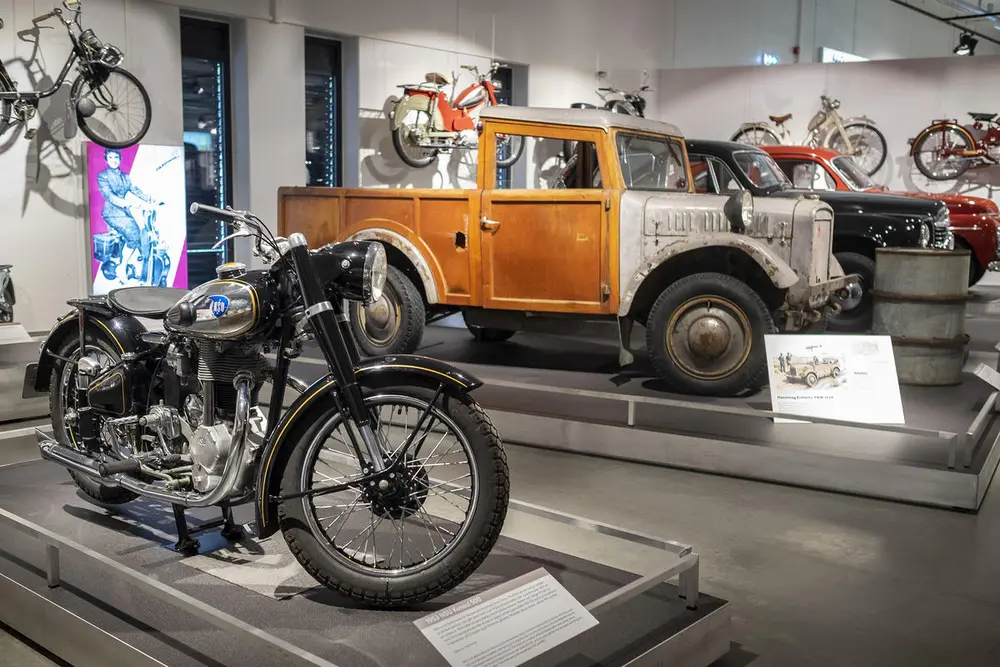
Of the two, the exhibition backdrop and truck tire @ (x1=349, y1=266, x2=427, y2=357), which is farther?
the exhibition backdrop

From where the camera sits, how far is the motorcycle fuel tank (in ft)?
10.0

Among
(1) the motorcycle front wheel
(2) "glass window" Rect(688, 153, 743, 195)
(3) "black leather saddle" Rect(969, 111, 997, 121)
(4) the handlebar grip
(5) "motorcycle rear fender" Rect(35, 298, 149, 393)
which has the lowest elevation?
(1) the motorcycle front wheel

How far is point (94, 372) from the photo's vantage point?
383 centimetres

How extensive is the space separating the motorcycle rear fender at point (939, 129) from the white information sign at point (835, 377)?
25.9 ft

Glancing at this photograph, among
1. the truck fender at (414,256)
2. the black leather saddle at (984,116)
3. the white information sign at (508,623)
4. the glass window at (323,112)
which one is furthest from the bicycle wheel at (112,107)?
the black leather saddle at (984,116)

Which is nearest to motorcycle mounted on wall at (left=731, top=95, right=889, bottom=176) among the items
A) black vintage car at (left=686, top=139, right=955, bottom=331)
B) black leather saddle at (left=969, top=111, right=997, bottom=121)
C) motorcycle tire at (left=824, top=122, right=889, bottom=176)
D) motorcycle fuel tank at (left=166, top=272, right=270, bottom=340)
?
motorcycle tire at (left=824, top=122, right=889, bottom=176)

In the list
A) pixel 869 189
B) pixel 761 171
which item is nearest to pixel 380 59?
pixel 761 171

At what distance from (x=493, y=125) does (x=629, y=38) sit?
28.4 ft

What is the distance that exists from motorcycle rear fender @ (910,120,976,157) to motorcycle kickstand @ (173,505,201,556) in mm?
11258

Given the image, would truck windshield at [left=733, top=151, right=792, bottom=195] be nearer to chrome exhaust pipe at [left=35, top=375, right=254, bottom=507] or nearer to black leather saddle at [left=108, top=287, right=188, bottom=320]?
black leather saddle at [left=108, top=287, right=188, bottom=320]

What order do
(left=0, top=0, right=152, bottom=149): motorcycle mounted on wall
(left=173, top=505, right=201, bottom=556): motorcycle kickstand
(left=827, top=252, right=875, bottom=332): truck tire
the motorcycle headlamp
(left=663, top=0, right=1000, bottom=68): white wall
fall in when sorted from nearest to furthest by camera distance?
(left=173, top=505, right=201, bottom=556): motorcycle kickstand
(left=0, top=0, right=152, bottom=149): motorcycle mounted on wall
the motorcycle headlamp
(left=827, top=252, right=875, bottom=332): truck tire
(left=663, top=0, right=1000, bottom=68): white wall

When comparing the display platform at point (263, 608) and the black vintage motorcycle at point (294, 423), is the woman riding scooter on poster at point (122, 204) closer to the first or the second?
the black vintage motorcycle at point (294, 423)

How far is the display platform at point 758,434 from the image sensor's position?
4715 mm

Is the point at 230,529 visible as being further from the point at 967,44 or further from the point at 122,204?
the point at 967,44
